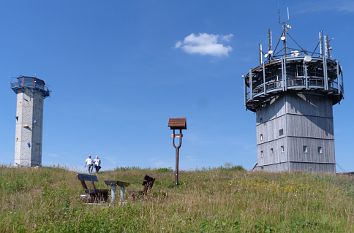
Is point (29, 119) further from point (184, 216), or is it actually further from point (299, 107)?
point (184, 216)

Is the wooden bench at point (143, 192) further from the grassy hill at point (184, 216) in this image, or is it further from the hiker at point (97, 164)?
the hiker at point (97, 164)

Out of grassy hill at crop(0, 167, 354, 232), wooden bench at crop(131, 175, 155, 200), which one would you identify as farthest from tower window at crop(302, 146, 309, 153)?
grassy hill at crop(0, 167, 354, 232)

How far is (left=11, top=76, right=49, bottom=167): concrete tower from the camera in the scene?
5969cm

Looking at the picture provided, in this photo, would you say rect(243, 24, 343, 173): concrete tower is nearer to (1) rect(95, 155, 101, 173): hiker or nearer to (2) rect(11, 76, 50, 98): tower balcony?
(1) rect(95, 155, 101, 173): hiker

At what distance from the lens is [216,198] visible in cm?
1110

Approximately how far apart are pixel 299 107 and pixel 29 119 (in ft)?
116

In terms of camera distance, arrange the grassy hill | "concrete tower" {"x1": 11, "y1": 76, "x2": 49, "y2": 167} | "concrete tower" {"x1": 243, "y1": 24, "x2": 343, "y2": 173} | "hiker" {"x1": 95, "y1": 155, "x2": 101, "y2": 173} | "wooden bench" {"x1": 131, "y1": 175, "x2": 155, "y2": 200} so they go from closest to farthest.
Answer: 1. the grassy hill
2. "wooden bench" {"x1": 131, "y1": 175, "x2": 155, "y2": 200}
3. "hiker" {"x1": 95, "y1": 155, "x2": 101, "y2": 173}
4. "concrete tower" {"x1": 243, "y1": 24, "x2": 343, "y2": 173}
5. "concrete tower" {"x1": 11, "y1": 76, "x2": 49, "y2": 167}

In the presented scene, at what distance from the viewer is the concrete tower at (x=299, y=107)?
4194 centimetres

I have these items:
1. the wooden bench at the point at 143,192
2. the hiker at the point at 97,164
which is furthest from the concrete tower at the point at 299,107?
the wooden bench at the point at 143,192

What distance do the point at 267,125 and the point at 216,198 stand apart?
35.2 m

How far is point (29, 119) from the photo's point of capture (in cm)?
6091

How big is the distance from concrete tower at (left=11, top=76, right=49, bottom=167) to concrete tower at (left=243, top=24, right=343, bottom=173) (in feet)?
101

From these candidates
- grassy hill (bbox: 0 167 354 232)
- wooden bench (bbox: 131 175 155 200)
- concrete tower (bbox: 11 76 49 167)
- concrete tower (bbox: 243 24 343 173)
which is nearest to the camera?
grassy hill (bbox: 0 167 354 232)

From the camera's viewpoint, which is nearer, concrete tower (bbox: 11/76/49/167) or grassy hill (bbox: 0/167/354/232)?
grassy hill (bbox: 0/167/354/232)
